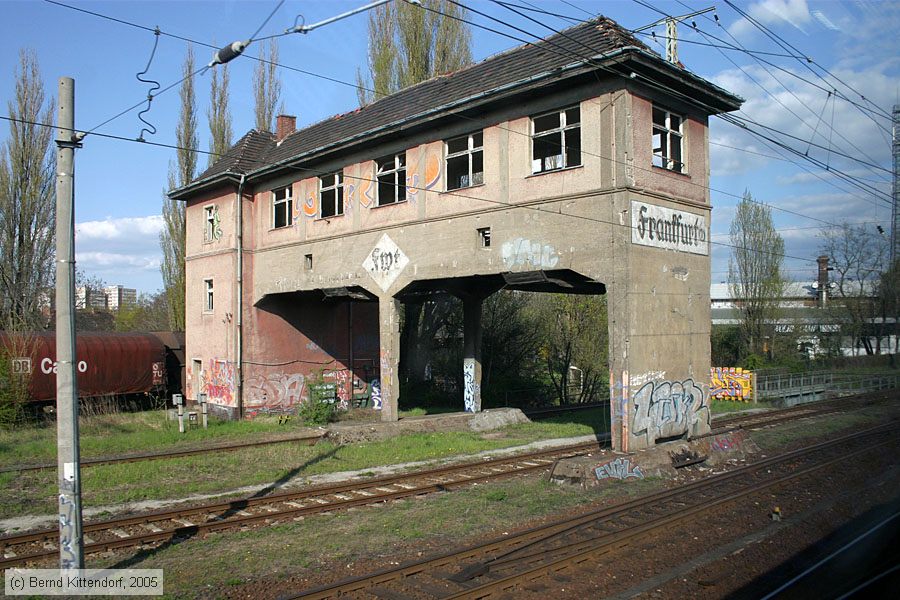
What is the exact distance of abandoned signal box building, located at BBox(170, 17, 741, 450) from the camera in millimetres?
14156

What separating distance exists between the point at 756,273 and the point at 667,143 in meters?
32.9

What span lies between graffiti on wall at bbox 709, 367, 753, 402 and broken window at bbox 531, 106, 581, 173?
1804cm

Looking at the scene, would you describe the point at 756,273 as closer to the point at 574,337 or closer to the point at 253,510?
the point at 574,337

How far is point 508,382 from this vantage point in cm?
3028

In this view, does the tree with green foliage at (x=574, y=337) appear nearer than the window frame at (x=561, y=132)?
No

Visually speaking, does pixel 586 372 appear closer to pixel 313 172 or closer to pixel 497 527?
pixel 313 172

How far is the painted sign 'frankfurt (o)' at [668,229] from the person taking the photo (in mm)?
14223

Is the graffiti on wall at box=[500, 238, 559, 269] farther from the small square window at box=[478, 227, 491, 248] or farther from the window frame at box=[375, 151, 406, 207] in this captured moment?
the window frame at box=[375, 151, 406, 207]

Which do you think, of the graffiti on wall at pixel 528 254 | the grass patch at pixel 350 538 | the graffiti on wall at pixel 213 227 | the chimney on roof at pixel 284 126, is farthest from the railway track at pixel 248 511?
the chimney on roof at pixel 284 126

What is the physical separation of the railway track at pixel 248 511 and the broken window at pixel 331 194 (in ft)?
33.6

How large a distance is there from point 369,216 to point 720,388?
20228mm

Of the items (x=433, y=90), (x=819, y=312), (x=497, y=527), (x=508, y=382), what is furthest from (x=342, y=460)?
(x=819, y=312)

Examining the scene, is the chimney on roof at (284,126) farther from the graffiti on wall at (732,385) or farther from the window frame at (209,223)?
the graffiti on wall at (732,385)

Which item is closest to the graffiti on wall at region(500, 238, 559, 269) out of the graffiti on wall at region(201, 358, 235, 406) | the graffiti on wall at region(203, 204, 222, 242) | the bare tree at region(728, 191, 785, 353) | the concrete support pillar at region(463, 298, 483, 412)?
the concrete support pillar at region(463, 298, 483, 412)
